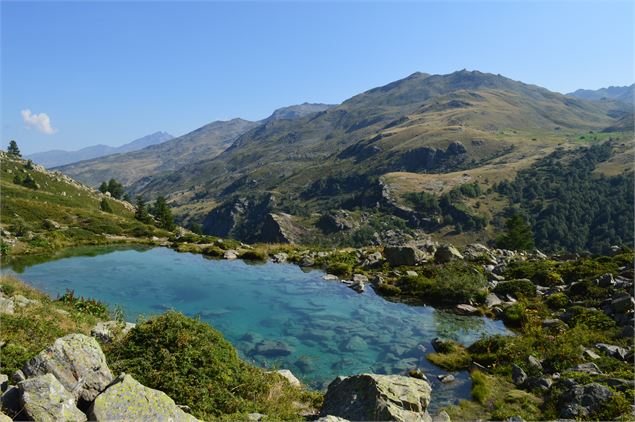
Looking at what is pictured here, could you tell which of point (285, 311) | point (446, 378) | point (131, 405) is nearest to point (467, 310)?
point (446, 378)

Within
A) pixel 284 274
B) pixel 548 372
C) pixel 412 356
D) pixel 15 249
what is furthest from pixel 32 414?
pixel 15 249

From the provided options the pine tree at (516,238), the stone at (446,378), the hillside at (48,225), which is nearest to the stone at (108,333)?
the stone at (446,378)

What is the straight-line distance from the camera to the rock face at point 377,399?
11553 mm

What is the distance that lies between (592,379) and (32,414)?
1900 cm

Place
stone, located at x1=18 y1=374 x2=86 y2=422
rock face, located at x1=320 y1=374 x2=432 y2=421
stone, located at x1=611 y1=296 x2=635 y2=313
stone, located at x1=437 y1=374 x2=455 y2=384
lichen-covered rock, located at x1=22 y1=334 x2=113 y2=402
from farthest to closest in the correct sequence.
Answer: stone, located at x1=611 y1=296 x2=635 y2=313 → stone, located at x1=437 y1=374 x2=455 y2=384 → rock face, located at x1=320 y1=374 x2=432 y2=421 → lichen-covered rock, located at x1=22 y1=334 x2=113 y2=402 → stone, located at x1=18 y1=374 x2=86 y2=422

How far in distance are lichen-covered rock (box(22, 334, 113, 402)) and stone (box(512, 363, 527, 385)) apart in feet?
54.5

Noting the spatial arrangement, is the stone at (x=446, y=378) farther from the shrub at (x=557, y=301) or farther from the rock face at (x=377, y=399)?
the shrub at (x=557, y=301)

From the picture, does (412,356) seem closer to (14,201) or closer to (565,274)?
(565,274)

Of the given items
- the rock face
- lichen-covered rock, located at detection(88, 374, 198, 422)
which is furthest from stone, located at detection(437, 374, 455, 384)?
lichen-covered rock, located at detection(88, 374, 198, 422)

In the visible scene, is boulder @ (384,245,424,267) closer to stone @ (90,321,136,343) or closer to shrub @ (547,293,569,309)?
shrub @ (547,293,569,309)

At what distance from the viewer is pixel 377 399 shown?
1177 cm

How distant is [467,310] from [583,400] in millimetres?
14539

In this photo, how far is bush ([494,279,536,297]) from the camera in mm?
30828

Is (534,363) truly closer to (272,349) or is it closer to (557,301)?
(557,301)
